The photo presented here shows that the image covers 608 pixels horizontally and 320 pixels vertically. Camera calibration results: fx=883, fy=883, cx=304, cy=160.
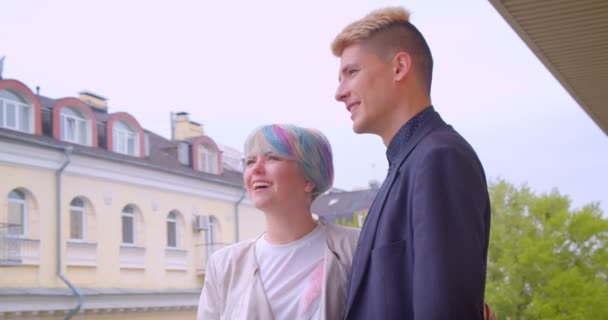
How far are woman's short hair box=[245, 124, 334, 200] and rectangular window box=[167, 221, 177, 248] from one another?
14.8 m

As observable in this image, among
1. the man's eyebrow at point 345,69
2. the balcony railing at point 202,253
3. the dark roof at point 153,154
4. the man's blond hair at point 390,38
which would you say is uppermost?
the dark roof at point 153,154

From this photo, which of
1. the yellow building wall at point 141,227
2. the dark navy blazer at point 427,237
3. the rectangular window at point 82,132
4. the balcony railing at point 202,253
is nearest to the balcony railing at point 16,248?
the yellow building wall at point 141,227

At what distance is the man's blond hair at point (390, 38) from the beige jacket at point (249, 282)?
40 cm

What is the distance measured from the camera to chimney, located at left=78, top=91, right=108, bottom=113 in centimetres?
1575

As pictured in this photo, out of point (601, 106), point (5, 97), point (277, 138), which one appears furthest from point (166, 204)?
point (277, 138)

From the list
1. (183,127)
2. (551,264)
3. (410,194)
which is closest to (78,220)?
(183,127)

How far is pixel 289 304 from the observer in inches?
56.9

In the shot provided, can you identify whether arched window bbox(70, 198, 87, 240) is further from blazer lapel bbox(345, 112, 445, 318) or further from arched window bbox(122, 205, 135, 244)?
blazer lapel bbox(345, 112, 445, 318)

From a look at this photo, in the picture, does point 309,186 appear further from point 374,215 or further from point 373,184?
point 373,184

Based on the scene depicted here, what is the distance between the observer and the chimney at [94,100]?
620 inches

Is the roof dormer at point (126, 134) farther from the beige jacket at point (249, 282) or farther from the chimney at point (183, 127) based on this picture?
the beige jacket at point (249, 282)

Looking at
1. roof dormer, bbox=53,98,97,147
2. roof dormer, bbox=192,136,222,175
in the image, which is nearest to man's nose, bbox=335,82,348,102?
roof dormer, bbox=53,98,97,147

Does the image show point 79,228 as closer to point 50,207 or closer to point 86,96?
point 50,207

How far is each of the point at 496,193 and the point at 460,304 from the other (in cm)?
1616
